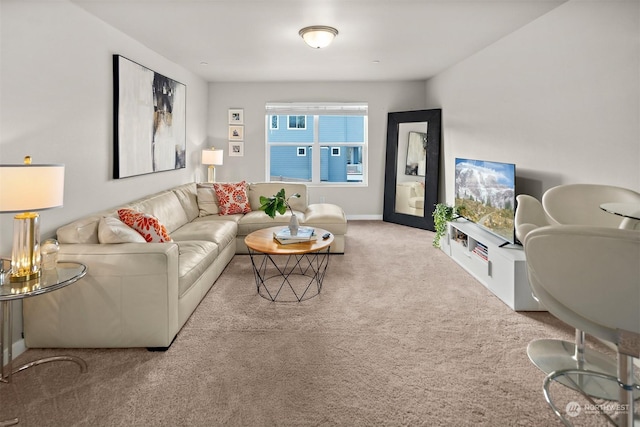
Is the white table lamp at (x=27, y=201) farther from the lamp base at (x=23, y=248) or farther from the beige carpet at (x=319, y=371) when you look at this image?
the beige carpet at (x=319, y=371)

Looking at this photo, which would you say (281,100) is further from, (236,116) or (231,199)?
(231,199)

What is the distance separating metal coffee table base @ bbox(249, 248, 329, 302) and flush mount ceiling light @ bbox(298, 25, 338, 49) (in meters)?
2.04

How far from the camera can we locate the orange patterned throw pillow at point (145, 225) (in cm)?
301

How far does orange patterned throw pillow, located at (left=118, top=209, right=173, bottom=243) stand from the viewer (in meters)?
3.01

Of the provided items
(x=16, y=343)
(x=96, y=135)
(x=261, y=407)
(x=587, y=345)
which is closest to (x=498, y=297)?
(x=587, y=345)

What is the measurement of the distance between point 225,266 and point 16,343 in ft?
6.48

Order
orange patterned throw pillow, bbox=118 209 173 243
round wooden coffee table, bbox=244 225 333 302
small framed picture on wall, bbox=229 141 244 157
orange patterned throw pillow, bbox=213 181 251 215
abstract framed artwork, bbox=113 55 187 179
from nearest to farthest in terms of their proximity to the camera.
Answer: orange patterned throw pillow, bbox=118 209 173 243 < round wooden coffee table, bbox=244 225 333 302 < abstract framed artwork, bbox=113 55 187 179 < orange patterned throw pillow, bbox=213 181 251 215 < small framed picture on wall, bbox=229 141 244 157

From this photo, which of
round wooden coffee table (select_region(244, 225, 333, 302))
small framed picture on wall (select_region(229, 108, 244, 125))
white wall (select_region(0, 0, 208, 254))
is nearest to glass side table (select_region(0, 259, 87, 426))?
white wall (select_region(0, 0, 208, 254))

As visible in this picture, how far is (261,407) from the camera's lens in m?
1.91

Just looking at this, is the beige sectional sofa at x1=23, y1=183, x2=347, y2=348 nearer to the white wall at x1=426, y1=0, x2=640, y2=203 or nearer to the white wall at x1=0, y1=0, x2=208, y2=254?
the white wall at x1=0, y1=0, x2=208, y2=254

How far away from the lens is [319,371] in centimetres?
222

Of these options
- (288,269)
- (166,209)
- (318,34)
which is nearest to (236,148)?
(166,209)

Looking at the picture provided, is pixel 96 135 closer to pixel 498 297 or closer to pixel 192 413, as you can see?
pixel 192 413

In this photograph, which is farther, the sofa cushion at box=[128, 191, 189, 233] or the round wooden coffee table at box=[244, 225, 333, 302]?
the sofa cushion at box=[128, 191, 189, 233]
